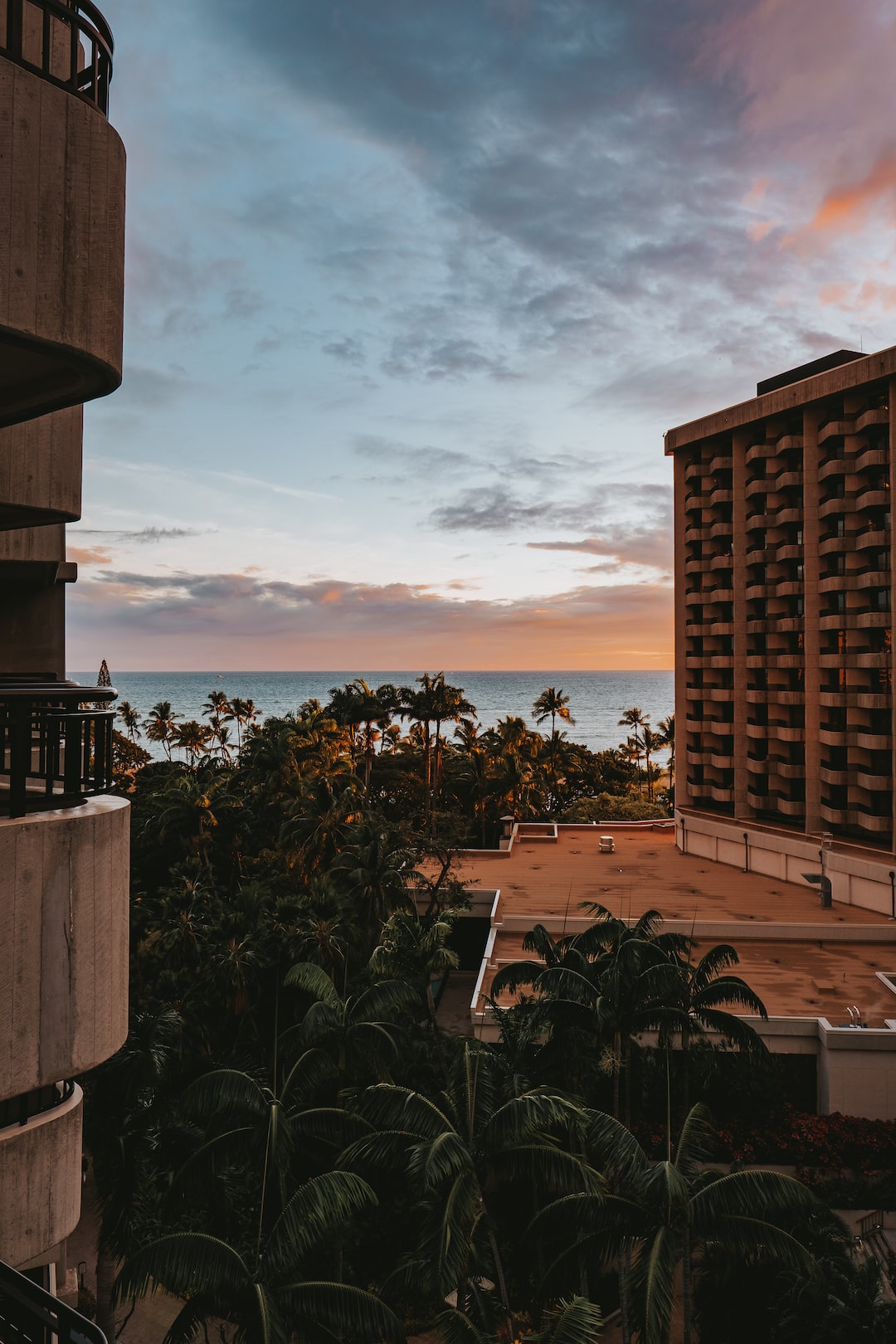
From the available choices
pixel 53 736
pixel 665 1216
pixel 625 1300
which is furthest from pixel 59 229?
pixel 625 1300

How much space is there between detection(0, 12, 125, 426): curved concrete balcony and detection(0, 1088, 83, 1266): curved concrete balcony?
6.66 m

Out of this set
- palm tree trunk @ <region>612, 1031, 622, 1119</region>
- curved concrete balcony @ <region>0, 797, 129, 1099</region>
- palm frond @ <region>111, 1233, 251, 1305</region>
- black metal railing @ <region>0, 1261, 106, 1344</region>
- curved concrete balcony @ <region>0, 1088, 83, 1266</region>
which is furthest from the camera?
palm tree trunk @ <region>612, 1031, 622, 1119</region>

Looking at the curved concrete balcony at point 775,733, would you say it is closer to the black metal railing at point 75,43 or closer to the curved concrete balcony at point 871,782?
the curved concrete balcony at point 871,782

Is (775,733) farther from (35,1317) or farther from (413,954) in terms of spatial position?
(35,1317)

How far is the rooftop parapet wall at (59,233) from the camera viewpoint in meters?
6.07

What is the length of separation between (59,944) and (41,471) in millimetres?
5149

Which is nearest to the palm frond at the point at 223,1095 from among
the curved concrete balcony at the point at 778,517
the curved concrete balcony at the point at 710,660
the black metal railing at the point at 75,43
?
the black metal railing at the point at 75,43

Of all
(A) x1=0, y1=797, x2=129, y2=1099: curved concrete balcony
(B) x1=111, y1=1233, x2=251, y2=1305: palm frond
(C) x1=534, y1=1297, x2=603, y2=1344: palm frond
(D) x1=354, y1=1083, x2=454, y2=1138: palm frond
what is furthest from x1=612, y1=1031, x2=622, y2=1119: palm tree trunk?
(A) x1=0, y1=797, x2=129, y2=1099: curved concrete balcony

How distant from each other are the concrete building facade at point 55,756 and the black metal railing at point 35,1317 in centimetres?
200

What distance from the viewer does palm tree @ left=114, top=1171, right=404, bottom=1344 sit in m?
11.5

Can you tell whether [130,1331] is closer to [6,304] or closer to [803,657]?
[6,304]

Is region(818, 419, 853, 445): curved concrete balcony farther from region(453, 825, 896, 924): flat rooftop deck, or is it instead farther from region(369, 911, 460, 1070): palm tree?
region(369, 911, 460, 1070): palm tree

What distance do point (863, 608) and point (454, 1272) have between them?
1297 inches

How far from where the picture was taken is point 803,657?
39.8 meters
